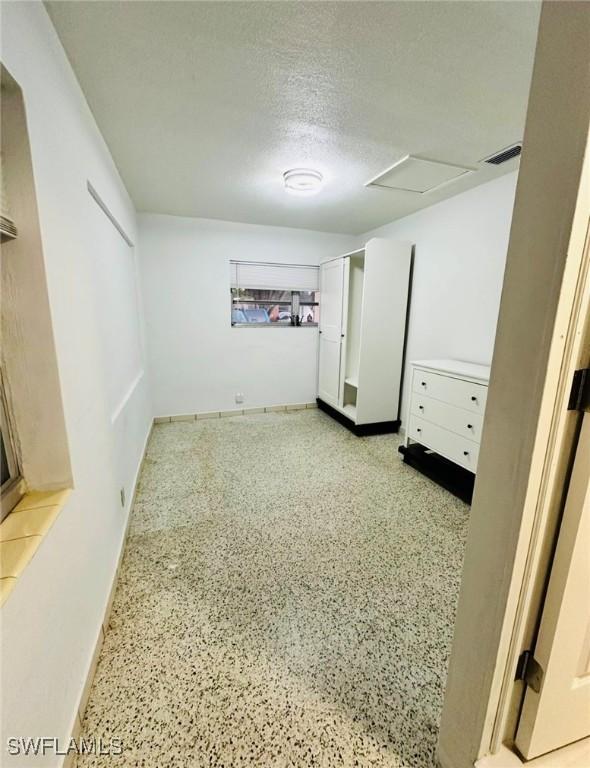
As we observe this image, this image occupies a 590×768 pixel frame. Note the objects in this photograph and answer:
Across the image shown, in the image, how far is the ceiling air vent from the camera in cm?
198

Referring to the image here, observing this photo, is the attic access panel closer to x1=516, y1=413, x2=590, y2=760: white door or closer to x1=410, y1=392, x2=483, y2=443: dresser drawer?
x1=410, y1=392, x2=483, y2=443: dresser drawer

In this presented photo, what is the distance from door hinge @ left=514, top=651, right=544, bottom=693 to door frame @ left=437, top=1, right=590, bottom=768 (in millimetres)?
42

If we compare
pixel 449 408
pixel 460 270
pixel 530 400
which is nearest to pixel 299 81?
pixel 530 400

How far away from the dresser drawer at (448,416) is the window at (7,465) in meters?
2.42

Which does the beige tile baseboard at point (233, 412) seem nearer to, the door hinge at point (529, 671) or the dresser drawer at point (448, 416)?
the dresser drawer at point (448, 416)

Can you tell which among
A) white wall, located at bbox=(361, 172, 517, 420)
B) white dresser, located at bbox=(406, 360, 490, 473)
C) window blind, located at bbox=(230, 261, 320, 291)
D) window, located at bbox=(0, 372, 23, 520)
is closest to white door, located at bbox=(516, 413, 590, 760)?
white dresser, located at bbox=(406, 360, 490, 473)

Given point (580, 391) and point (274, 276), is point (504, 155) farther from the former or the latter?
point (274, 276)

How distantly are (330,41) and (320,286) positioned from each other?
309cm

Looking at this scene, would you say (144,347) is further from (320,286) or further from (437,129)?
(437,129)

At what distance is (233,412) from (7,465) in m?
3.23

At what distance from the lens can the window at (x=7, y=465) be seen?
97cm

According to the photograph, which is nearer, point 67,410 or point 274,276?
point 67,410

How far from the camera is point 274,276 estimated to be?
4.12 m

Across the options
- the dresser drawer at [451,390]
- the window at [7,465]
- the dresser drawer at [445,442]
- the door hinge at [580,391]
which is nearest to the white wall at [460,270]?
the dresser drawer at [451,390]
